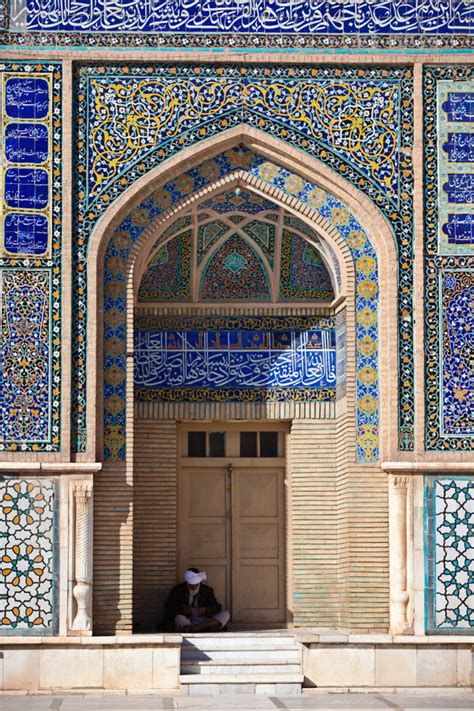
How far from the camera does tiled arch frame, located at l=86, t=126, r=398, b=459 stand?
12.6 metres

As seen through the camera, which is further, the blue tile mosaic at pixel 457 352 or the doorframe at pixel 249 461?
the doorframe at pixel 249 461

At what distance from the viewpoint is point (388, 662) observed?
12.4m

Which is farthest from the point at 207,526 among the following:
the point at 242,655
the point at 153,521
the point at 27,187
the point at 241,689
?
the point at 27,187

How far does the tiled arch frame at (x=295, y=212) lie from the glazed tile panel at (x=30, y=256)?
293 millimetres

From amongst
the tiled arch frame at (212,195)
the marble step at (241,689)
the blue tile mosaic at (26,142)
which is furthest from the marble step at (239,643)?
the blue tile mosaic at (26,142)

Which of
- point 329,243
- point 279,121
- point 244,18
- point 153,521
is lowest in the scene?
point 153,521

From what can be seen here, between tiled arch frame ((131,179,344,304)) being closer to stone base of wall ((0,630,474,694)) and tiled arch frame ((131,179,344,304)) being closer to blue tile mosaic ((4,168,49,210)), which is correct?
blue tile mosaic ((4,168,49,210))

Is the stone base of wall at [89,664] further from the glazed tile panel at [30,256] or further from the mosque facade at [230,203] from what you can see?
the glazed tile panel at [30,256]

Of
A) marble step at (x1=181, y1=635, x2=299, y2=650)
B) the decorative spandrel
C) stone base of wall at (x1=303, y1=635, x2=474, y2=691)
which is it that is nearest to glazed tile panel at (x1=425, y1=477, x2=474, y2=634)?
stone base of wall at (x1=303, y1=635, x2=474, y2=691)

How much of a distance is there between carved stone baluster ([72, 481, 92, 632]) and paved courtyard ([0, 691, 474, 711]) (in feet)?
1.94

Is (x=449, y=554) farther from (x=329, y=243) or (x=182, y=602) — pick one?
(x=329, y=243)

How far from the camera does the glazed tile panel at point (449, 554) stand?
1250 cm

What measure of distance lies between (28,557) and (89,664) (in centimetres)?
92

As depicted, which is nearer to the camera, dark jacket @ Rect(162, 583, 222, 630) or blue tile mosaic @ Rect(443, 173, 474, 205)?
blue tile mosaic @ Rect(443, 173, 474, 205)
